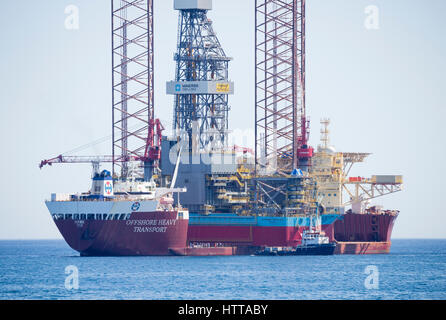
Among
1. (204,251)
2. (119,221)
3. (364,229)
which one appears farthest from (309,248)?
(119,221)

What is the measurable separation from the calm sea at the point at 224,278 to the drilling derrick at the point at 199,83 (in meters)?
14.1

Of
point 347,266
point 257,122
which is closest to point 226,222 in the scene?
point 257,122

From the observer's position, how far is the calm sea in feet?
198

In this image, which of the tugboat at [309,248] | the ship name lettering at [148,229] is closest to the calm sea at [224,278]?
the tugboat at [309,248]

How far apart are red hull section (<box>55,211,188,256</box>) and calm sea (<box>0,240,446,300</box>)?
1.53 metres

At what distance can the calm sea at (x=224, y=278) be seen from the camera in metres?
60.2

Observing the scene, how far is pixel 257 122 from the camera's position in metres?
97.4

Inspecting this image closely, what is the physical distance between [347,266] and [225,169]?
776 inches

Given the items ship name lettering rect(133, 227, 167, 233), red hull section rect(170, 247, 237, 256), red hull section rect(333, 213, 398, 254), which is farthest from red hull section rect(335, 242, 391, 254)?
ship name lettering rect(133, 227, 167, 233)

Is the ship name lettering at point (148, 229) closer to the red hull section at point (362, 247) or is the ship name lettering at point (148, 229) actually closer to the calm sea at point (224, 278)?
the calm sea at point (224, 278)

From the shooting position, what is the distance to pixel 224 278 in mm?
69562
